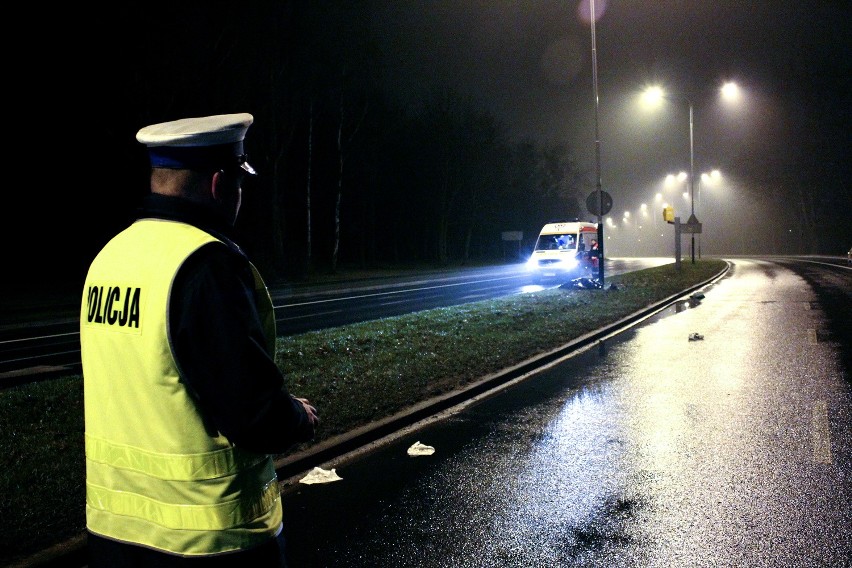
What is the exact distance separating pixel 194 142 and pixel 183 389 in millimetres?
717

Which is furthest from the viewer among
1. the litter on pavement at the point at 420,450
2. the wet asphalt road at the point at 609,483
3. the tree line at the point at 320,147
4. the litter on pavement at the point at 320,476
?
the tree line at the point at 320,147

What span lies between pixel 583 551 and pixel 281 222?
3239cm

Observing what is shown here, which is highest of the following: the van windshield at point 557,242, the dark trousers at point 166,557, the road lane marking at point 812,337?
the van windshield at point 557,242

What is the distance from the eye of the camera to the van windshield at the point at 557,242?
3159cm

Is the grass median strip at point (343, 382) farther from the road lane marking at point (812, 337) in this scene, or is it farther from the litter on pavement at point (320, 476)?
the road lane marking at point (812, 337)

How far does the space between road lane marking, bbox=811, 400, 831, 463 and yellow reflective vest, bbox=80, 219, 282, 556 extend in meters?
5.46

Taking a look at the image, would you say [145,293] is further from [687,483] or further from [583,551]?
[687,483]

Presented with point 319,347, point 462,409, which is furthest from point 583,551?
point 319,347

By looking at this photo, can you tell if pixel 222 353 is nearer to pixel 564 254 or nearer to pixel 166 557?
pixel 166 557

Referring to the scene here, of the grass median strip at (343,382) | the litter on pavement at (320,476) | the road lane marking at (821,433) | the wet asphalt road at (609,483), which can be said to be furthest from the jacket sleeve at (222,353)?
the road lane marking at (821,433)

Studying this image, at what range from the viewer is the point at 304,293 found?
92.7ft

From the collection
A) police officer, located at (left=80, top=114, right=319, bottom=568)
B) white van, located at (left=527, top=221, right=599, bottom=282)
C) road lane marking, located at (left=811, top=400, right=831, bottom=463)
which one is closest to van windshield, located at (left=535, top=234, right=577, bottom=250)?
white van, located at (left=527, top=221, right=599, bottom=282)

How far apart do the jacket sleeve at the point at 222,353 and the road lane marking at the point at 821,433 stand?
5483 millimetres

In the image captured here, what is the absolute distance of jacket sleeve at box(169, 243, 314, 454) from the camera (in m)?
1.89
